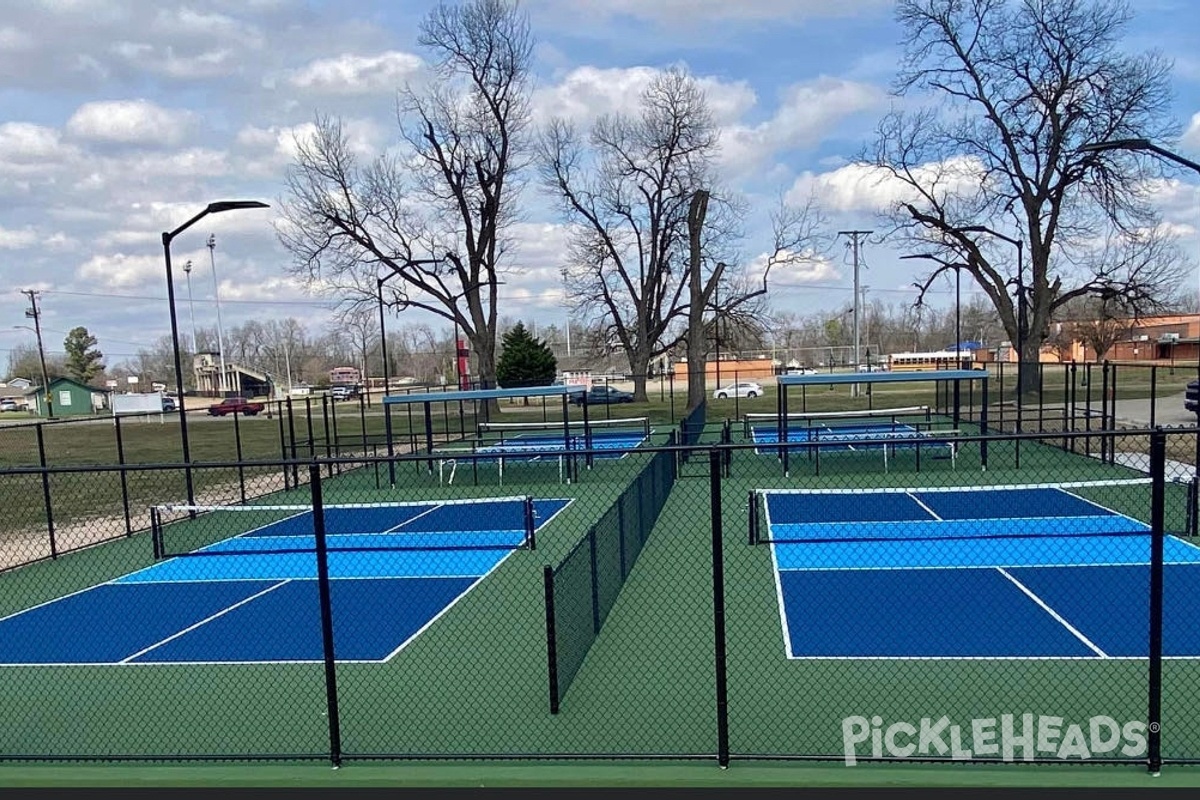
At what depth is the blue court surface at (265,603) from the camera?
847cm

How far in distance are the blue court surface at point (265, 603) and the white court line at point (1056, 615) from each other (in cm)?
629

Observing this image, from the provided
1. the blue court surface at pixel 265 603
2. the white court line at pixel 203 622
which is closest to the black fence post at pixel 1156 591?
the blue court surface at pixel 265 603

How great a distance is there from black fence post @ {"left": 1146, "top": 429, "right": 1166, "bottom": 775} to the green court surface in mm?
182

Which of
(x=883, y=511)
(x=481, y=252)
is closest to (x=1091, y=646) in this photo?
(x=883, y=511)

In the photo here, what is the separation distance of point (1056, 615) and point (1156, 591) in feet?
14.2

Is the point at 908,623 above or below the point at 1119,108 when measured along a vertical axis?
below

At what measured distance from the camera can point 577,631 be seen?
729 cm

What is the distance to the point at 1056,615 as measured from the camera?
8.38 m

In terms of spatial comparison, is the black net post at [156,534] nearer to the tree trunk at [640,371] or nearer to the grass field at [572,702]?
the grass field at [572,702]

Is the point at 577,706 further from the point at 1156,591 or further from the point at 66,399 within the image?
the point at 66,399

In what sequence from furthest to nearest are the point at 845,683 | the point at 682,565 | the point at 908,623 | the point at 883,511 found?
the point at 883,511 < the point at 682,565 < the point at 908,623 < the point at 845,683

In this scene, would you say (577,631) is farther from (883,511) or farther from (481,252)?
(481,252)

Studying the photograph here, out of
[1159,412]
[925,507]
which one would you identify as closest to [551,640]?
[925,507]

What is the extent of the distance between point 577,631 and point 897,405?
4086cm
